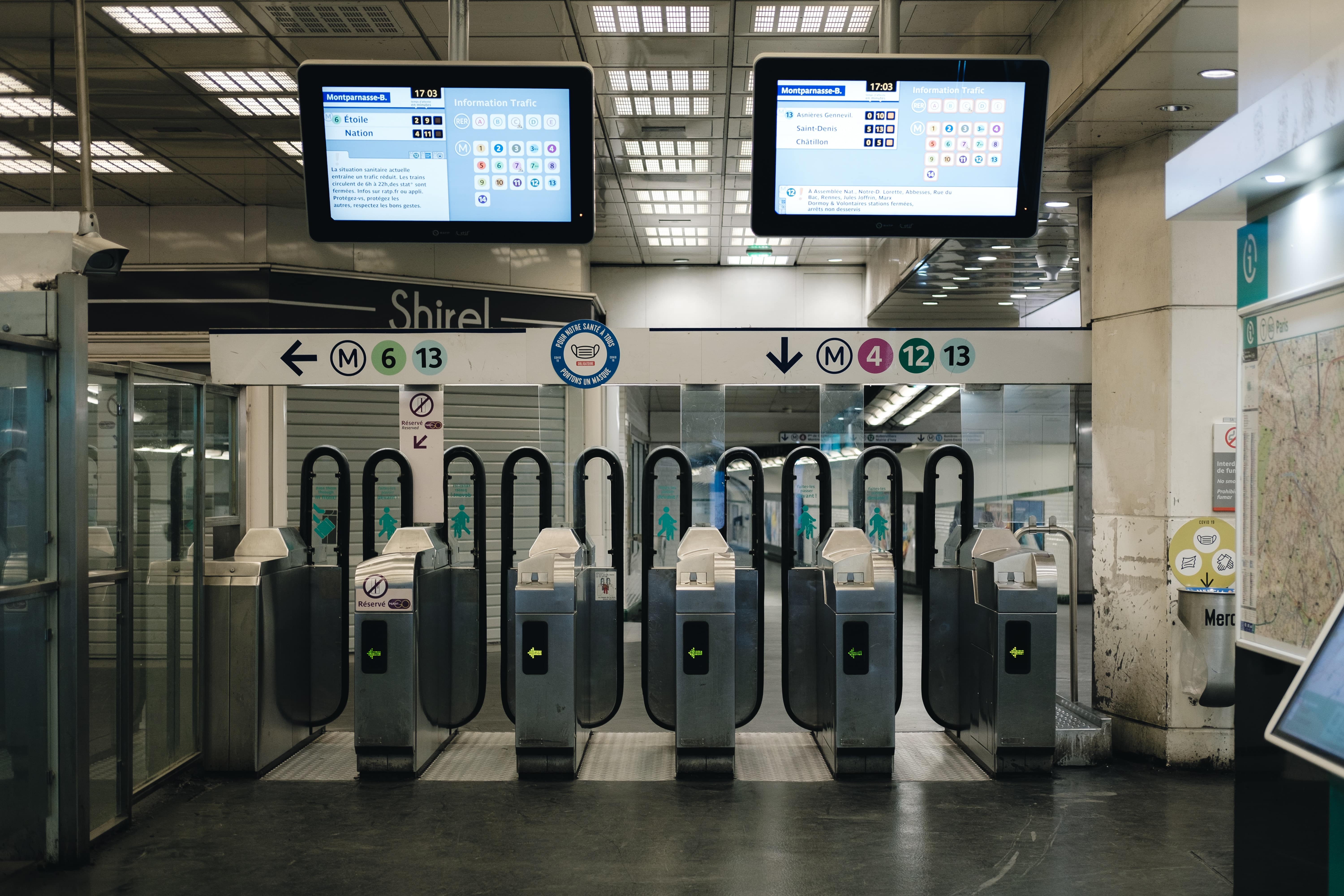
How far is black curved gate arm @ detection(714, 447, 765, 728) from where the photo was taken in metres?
5.65

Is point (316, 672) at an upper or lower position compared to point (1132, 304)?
lower

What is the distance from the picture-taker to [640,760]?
5.52 meters

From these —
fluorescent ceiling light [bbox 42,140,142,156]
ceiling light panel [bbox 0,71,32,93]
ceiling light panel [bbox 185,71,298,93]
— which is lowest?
fluorescent ceiling light [bbox 42,140,142,156]

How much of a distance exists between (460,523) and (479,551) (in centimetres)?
383

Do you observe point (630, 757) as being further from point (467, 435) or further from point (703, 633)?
point (467, 435)

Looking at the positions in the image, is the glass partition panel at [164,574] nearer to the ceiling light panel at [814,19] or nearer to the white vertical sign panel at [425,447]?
the white vertical sign panel at [425,447]

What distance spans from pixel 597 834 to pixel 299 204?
658 centimetres

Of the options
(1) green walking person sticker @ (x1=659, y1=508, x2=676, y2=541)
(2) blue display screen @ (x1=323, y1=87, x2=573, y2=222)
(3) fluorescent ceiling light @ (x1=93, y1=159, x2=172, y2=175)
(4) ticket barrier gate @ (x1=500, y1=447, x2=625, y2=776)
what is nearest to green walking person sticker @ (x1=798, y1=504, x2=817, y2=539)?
(1) green walking person sticker @ (x1=659, y1=508, x2=676, y2=541)

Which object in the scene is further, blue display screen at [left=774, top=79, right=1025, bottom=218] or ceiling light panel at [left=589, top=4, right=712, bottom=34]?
ceiling light panel at [left=589, top=4, right=712, bottom=34]

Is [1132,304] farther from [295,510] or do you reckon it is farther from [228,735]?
[295,510]

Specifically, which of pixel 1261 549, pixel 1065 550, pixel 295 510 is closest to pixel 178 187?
pixel 295 510

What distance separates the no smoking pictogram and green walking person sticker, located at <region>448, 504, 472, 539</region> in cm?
321

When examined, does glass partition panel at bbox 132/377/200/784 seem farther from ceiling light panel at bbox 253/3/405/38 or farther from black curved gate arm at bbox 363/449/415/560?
ceiling light panel at bbox 253/3/405/38

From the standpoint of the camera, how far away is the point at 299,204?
8.76 meters
